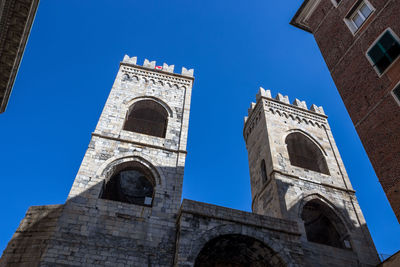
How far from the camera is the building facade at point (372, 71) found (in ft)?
33.3

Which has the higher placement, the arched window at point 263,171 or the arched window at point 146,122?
the arched window at point 146,122

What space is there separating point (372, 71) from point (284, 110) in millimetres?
10986

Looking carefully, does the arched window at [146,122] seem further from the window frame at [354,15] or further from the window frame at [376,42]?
the window frame at [376,42]

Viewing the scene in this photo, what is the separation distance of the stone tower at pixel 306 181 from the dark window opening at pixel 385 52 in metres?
7.71

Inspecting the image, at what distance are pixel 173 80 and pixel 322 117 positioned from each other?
35.0 feet

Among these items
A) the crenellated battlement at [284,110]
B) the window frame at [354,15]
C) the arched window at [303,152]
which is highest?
the crenellated battlement at [284,110]

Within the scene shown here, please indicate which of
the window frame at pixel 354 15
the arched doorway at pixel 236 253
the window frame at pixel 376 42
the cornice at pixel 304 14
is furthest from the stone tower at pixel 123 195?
the window frame at pixel 354 15

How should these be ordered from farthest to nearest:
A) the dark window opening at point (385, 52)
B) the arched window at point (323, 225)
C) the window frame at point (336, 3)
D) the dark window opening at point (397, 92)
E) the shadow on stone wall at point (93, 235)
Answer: the arched window at point (323, 225), the window frame at point (336, 3), the shadow on stone wall at point (93, 235), the dark window opening at point (385, 52), the dark window opening at point (397, 92)

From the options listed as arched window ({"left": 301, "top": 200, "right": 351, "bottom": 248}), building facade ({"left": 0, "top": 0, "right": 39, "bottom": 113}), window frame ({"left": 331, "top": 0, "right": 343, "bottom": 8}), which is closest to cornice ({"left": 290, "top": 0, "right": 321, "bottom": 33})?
window frame ({"left": 331, "top": 0, "right": 343, "bottom": 8})

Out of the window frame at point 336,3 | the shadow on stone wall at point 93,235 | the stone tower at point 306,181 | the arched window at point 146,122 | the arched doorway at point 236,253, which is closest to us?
the shadow on stone wall at point 93,235

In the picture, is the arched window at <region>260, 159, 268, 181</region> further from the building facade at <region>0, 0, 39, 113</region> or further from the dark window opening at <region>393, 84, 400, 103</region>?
the building facade at <region>0, 0, 39, 113</region>

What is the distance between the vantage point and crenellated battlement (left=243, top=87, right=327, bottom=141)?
22.0 m

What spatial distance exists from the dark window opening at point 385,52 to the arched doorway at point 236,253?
7386 millimetres

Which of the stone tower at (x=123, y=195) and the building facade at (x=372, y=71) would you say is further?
the stone tower at (x=123, y=195)
